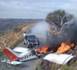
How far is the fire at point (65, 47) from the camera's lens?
31469 mm

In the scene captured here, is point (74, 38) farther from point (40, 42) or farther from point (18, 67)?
point (18, 67)

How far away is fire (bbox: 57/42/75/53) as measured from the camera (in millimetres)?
31469

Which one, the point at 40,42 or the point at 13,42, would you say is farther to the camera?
the point at 13,42

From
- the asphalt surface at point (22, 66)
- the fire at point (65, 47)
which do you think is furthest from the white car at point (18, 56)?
the fire at point (65, 47)

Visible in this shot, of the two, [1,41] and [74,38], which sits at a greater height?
[74,38]

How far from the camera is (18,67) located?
2869cm

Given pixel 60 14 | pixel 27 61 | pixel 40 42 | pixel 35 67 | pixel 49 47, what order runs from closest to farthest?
1. pixel 35 67
2. pixel 27 61
3. pixel 49 47
4. pixel 40 42
5. pixel 60 14

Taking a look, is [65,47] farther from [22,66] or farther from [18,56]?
[22,66]

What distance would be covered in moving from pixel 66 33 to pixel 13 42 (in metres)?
9.02

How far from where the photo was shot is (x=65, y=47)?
32562 millimetres

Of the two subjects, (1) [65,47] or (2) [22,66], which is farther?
(1) [65,47]

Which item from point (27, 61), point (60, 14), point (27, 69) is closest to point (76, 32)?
point (27, 61)

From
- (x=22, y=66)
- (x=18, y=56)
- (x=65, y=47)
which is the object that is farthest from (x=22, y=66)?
(x=65, y=47)

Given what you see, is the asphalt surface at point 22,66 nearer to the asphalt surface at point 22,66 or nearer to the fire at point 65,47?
the asphalt surface at point 22,66
